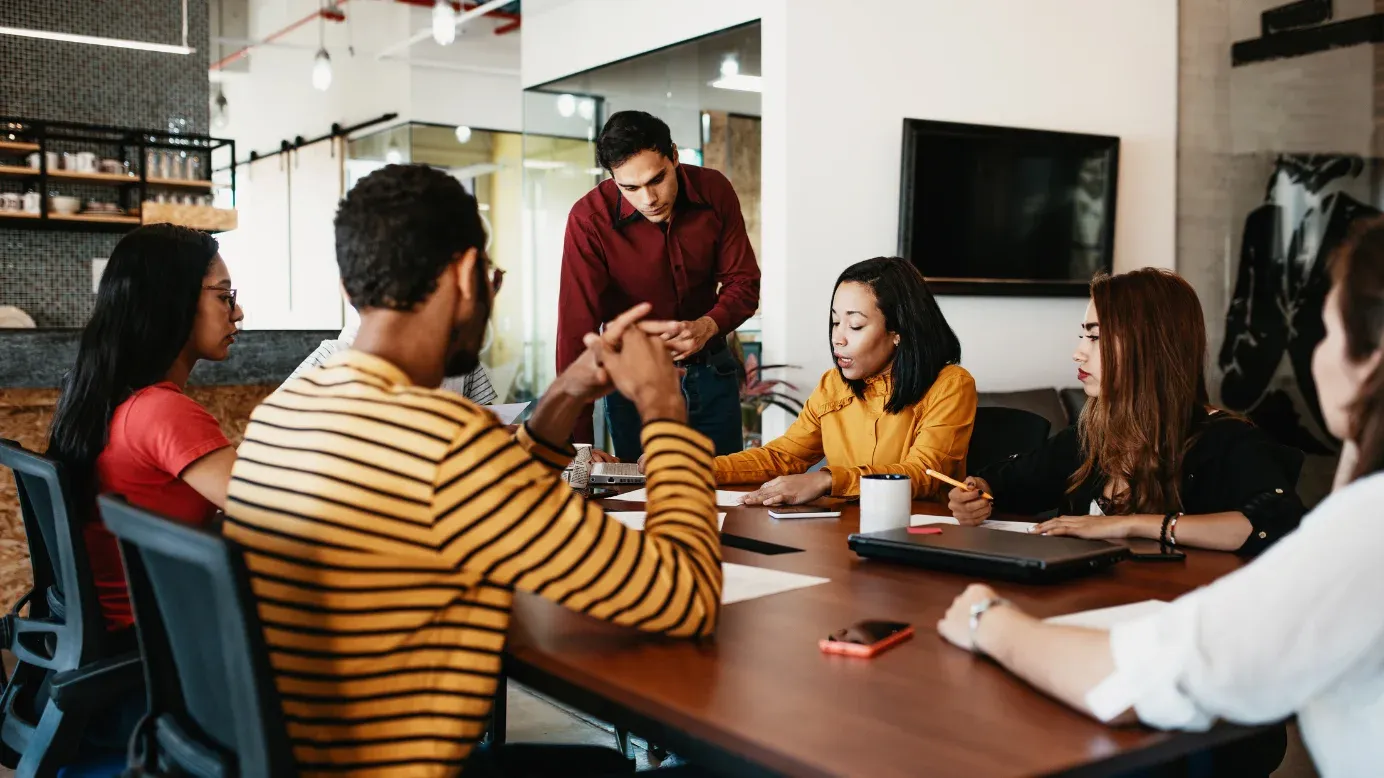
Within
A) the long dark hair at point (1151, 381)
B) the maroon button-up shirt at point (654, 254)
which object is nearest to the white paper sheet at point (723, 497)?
the long dark hair at point (1151, 381)

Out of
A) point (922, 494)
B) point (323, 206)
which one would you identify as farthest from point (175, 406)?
point (323, 206)

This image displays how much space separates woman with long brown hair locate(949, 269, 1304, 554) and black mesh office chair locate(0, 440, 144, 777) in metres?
1.32

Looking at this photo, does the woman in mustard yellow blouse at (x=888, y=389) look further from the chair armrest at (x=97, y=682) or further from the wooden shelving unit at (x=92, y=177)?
the wooden shelving unit at (x=92, y=177)

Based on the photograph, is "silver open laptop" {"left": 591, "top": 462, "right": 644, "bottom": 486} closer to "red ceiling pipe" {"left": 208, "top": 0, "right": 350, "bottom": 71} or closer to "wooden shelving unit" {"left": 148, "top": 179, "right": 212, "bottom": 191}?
"wooden shelving unit" {"left": 148, "top": 179, "right": 212, "bottom": 191}

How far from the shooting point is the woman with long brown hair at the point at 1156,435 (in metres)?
1.79

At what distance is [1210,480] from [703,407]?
1548 mm

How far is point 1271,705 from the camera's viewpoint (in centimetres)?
93

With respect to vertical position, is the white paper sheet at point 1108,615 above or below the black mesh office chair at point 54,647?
above

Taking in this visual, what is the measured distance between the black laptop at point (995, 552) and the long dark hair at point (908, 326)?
2.88 ft

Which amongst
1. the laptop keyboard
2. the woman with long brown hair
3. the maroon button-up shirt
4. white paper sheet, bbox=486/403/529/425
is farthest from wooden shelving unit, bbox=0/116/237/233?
the woman with long brown hair

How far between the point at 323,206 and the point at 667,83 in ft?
17.5

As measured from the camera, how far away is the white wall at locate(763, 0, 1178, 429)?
4.76 m

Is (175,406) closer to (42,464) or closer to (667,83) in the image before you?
(42,464)

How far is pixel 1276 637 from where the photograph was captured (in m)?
0.91
